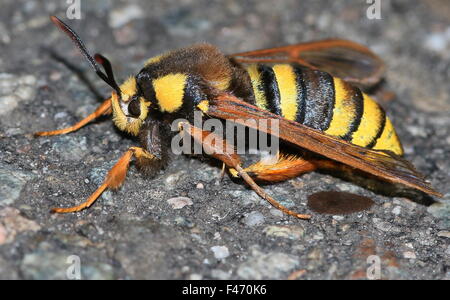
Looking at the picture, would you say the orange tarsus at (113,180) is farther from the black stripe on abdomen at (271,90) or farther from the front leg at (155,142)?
the black stripe on abdomen at (271,90)

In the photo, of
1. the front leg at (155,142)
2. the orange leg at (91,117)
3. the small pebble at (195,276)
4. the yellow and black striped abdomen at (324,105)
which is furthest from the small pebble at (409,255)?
the orange leg at (91,117)

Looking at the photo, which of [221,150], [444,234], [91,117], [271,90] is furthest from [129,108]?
[444,234]

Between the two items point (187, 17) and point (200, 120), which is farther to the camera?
point (187, 17)

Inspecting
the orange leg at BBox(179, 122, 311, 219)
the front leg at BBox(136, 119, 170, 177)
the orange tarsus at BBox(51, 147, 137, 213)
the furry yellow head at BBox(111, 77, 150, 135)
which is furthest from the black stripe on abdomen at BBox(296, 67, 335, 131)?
the orange tarsus at BBox(51, 147, 137, 213)

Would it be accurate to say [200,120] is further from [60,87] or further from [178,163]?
[60,87]

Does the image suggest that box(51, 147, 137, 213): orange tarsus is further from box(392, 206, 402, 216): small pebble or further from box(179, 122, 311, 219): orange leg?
box(392, 206, 402, 216): small pebble

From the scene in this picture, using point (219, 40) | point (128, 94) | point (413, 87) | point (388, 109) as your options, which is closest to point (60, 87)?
point (128, 94)
